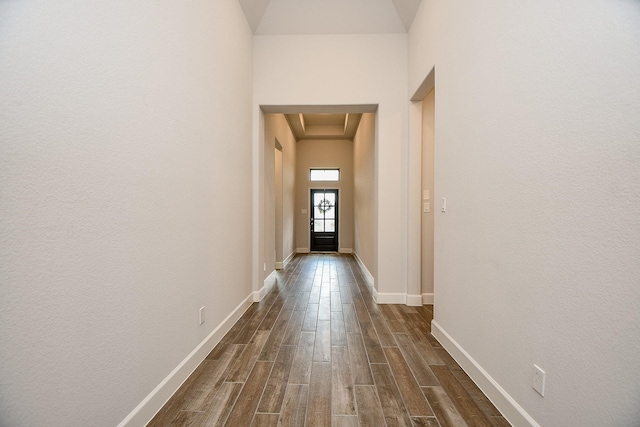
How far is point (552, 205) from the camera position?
132cm

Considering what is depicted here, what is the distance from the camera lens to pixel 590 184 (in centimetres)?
114

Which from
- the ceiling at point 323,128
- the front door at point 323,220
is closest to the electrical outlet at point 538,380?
the ceiling at point 323,128

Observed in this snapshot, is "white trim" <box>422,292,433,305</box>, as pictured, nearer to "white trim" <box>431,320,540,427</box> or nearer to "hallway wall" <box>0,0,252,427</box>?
"white trim" <box>431,320,540,427</box>

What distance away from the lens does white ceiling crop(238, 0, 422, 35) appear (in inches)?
142

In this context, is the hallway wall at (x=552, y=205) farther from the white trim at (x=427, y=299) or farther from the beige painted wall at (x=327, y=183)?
the beige painted wall at (x=327, y=183)

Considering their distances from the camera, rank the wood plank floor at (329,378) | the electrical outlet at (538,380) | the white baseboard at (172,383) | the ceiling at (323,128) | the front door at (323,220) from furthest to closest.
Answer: the front door at (323,220), the ceiling at (323,128), the wood plank floor at (329,378), the white baseboard at (172,383), the electrical outlet at (538,380)

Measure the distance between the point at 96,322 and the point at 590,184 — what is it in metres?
2.01

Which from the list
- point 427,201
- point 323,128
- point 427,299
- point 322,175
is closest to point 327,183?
point 322,175

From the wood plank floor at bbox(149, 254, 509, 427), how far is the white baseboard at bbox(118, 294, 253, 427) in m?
0.04

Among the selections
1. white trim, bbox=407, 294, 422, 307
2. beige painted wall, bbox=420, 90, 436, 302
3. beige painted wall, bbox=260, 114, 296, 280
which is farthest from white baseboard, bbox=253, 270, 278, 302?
beige painted wall, bbox=420, 90, 436, 302

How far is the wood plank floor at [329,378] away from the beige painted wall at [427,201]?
1.66ft

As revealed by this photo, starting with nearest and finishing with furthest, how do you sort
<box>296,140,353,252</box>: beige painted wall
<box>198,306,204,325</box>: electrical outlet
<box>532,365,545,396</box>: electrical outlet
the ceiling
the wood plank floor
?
<box>532,365,545,396</box>: electrical outlet < the wood plank floor < <box>198,306,204,325</box>: electrical outlet < the ceiling < <box>296,140,353,252</box>: beige painted wall

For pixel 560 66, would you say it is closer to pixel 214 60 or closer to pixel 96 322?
pixel 96 322

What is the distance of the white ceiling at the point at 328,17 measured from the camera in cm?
360
